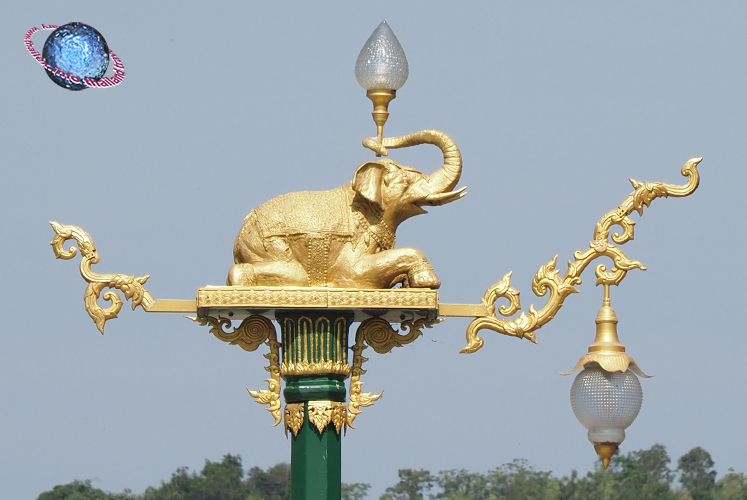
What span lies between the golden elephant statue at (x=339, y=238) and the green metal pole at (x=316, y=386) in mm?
240

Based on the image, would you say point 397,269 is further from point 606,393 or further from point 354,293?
point 606,393

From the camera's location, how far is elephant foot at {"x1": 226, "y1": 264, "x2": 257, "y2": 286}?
15.0 meters

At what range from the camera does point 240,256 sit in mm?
15219

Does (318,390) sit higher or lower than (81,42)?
lower

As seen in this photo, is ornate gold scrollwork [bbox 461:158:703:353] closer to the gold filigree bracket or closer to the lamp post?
the lamp post

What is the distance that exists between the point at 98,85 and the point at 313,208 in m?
1.41

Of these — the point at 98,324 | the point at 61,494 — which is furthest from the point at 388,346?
the point at 61,494

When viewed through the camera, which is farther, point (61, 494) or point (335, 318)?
point (61, 494)

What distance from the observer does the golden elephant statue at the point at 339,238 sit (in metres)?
15.0

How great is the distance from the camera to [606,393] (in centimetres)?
1514

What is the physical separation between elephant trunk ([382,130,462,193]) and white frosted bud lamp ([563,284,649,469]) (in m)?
1.21

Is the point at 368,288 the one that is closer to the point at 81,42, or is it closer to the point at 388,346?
the point at 388,346

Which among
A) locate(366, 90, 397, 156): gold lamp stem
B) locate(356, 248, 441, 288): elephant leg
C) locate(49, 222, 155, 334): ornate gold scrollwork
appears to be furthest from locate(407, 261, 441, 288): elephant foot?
locate(49, 222, 155, 334): ornate gold scrollwork

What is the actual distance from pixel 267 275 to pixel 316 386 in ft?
2.29
